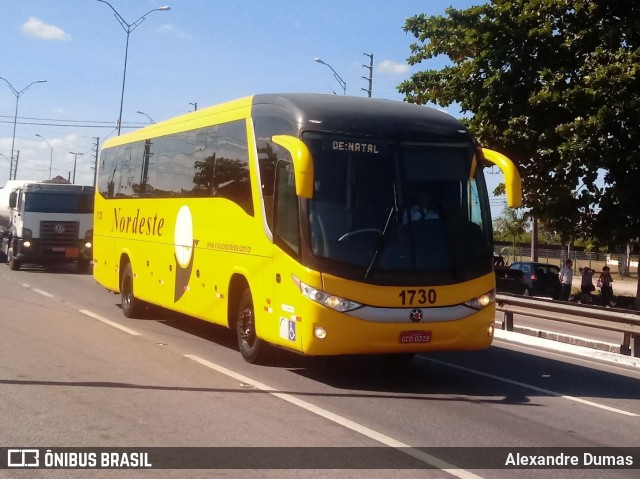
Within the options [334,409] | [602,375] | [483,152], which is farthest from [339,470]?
[602,375]

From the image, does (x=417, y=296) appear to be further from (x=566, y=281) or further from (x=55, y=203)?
(x=566, y=281)

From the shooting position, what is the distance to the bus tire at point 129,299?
16.4 m

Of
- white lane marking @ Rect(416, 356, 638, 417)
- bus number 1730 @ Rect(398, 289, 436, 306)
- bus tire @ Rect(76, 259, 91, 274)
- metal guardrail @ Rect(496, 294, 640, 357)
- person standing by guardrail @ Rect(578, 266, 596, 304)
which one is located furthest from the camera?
bus tire @ Rect(76, 259, 91, 274)

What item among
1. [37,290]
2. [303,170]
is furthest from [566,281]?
[303,170]

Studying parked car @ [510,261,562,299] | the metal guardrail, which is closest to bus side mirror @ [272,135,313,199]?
the metal guardrail

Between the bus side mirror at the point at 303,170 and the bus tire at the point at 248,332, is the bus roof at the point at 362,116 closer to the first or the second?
the bus side mirror at the point at 303,170

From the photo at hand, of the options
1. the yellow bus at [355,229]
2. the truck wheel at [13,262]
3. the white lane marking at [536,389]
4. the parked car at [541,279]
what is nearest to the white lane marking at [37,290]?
the truck wheel at [13,262]

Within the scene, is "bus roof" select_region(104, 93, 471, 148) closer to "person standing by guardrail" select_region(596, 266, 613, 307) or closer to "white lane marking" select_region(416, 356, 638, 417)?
"white lane marking" select_region(416, 356, 638, 417)

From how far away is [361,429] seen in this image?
7.90m

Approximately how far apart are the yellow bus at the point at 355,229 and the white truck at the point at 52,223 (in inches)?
734

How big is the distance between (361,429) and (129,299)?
379 inches

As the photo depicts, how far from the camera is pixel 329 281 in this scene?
9.67 metres

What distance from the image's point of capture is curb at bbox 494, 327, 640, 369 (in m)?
13.7

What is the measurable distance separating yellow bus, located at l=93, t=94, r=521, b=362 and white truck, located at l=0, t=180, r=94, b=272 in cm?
1863
